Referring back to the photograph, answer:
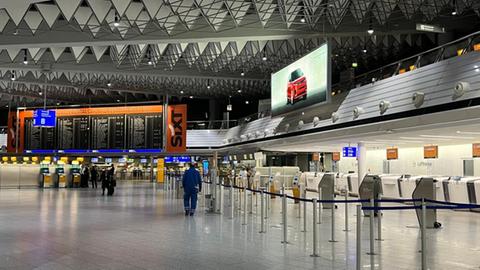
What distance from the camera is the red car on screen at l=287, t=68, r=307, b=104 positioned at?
24625 mm

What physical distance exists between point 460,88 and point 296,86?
38.6ft

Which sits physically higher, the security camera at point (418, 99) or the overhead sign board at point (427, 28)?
the overhead sign board at point (427, 28)

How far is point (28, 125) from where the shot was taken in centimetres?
4191

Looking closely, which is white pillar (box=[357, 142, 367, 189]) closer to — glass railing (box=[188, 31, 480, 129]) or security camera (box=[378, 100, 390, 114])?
glass railing (box=[188, 31, 480, 129])

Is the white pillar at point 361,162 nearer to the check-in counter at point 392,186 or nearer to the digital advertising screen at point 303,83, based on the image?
the check-in counter at point 392,186

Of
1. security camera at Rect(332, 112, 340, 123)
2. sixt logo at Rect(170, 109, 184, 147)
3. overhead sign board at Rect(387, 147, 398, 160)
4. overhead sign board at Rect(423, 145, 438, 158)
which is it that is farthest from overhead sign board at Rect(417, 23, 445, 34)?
sixt logo at Rect(170, 109, 184, 147)

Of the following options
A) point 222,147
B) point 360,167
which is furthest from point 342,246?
point 222,147

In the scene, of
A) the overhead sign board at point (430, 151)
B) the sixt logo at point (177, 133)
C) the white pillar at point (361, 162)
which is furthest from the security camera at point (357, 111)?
the sixt logo at point (177, 133)

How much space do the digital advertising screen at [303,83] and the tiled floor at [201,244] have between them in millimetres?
9028

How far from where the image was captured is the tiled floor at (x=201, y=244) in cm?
771

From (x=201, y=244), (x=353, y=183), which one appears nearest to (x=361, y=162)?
(x=353, y=183)

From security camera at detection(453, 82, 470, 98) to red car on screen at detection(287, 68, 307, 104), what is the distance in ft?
33.2

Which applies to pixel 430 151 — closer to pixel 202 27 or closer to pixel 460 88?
pixel 460 88

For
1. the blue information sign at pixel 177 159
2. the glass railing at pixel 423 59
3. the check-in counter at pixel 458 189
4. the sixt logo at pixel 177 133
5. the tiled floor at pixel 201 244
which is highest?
the glass railing at pixel 423 59
